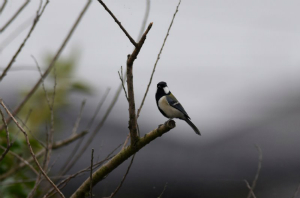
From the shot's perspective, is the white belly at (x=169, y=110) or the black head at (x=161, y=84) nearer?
the white belly at (x=169, y=110)

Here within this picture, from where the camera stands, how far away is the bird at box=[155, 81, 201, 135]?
Answer: 3430mm

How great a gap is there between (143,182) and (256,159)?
1.86 m

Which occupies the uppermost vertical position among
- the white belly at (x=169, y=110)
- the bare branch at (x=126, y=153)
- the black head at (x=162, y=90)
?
the black head at (x=162, y=90)

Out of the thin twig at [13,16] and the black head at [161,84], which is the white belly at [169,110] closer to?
the black head at [161,84]

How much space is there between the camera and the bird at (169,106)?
11.3ft

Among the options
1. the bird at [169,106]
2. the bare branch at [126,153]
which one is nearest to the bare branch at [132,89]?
the bare branch at [126,153]

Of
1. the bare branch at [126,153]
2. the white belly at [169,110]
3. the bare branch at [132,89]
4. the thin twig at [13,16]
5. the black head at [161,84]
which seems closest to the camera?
the bare branch at [132,89]

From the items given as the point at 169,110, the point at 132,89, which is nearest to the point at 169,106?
the point at 169,110

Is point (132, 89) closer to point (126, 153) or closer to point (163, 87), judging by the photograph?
point (126, 153)

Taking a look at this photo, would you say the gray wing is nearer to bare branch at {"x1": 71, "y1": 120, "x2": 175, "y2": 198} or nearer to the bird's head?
the bird's head

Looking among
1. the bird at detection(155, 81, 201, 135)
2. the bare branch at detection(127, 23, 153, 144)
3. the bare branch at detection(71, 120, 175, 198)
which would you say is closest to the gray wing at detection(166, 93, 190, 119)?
the bird at detection(155, 81, 201, 135)

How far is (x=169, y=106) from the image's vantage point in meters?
3.45

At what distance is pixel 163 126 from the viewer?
7.04 feet

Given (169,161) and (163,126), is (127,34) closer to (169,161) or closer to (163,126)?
(163,126)
